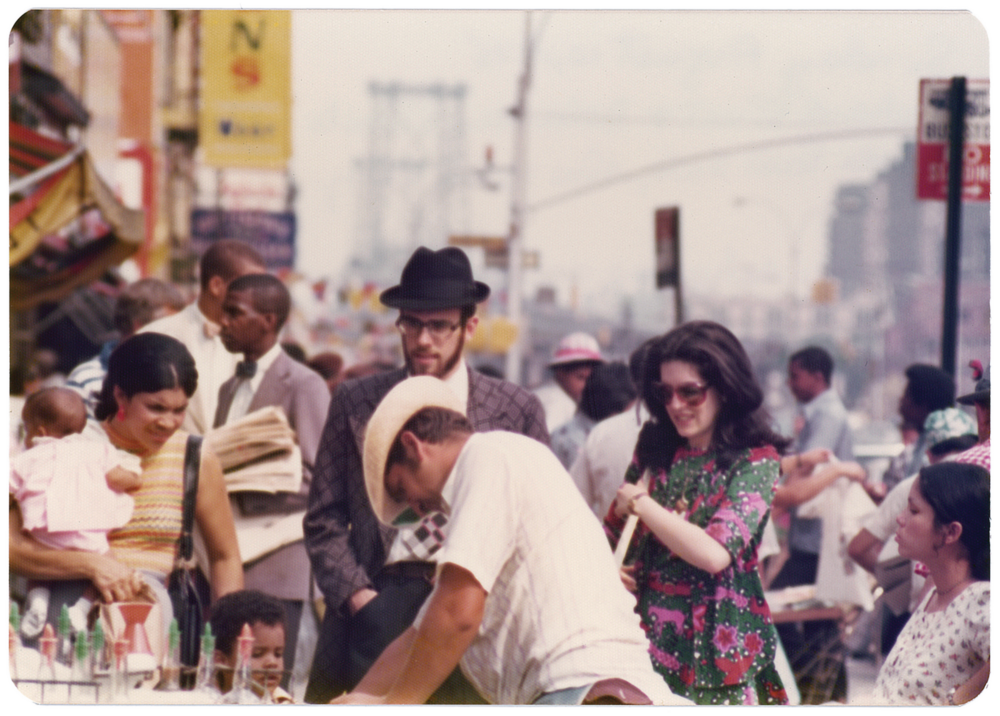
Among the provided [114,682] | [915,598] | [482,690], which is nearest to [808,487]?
[915,598]

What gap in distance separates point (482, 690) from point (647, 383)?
1.16m

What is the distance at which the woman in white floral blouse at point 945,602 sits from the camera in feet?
14.0

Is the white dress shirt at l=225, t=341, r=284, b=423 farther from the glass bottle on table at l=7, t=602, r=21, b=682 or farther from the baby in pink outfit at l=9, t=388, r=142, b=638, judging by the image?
the glass bottle on table at l=7, t=602, r=21, b=682

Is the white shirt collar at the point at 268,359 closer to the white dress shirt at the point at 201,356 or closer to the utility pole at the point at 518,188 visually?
the white dress shirt at the point at 201,356

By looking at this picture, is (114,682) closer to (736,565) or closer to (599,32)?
(736,565)

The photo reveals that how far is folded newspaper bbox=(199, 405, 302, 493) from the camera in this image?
4758mm

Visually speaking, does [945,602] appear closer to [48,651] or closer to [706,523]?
[706,523]

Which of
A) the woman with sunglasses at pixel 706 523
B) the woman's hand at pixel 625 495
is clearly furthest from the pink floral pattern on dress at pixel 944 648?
the woman's hand at pixel 625 495

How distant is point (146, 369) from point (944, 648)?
2817 millimetres

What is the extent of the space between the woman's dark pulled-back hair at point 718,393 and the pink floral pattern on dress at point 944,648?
2.44ft

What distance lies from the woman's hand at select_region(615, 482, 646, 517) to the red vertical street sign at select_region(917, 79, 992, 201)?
162cm

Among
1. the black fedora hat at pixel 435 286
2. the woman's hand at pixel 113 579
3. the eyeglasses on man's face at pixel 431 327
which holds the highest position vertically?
the black fedora hat at pixel 435 286

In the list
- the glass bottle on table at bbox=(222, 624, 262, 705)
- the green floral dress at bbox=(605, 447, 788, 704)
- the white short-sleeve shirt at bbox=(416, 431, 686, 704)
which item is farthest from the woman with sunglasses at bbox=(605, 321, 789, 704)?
the glass bottle on table at bbox=(222, 624, 262, 705)

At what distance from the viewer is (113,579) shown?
15.0ft
